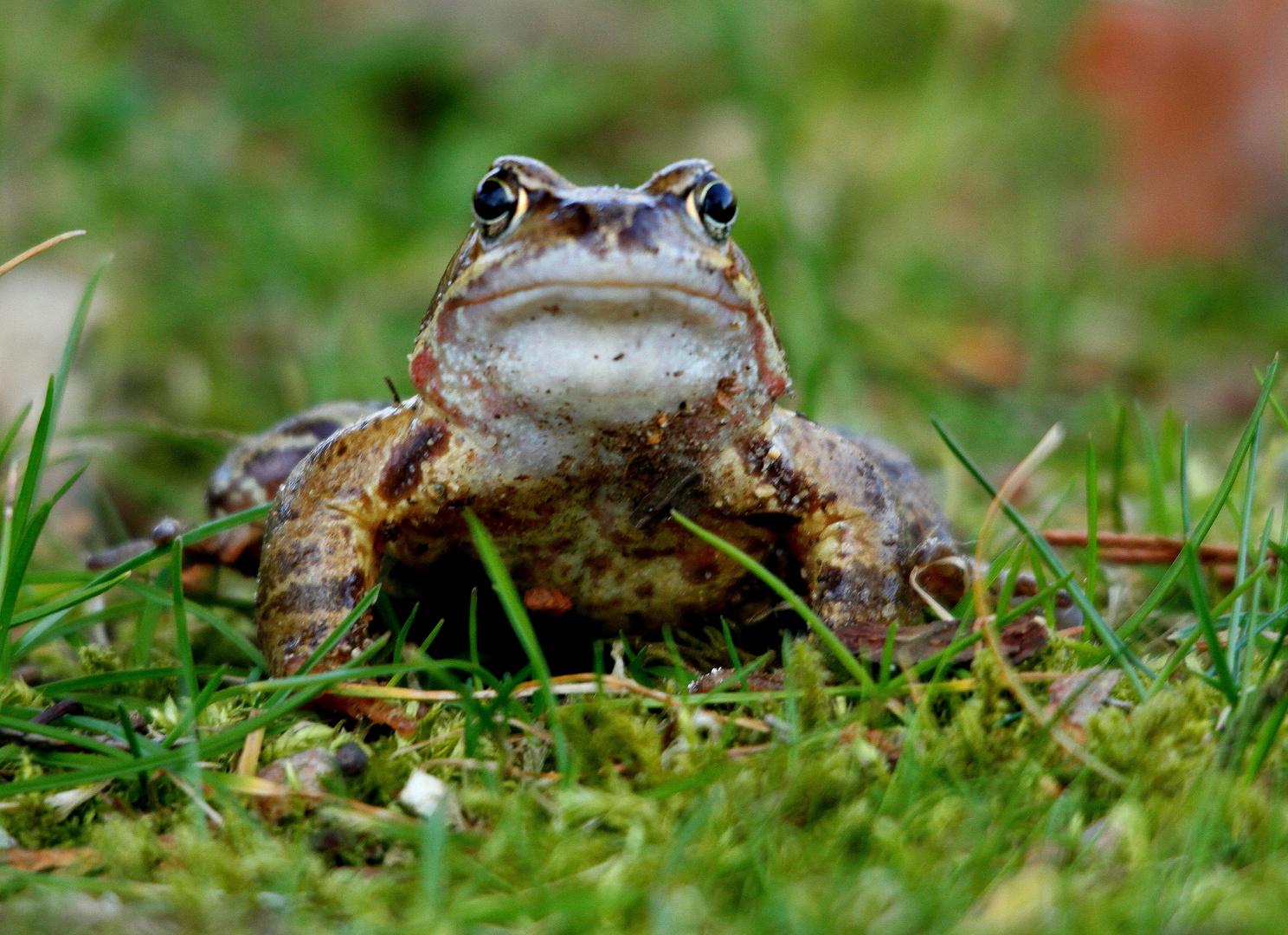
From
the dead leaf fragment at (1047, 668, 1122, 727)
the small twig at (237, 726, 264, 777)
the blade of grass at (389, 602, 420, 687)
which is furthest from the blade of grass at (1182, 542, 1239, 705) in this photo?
the small twig at (237, 726, 264, 777)

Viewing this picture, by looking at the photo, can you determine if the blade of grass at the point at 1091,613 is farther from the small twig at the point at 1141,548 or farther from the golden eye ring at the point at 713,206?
the small twig at the point at 1141,548

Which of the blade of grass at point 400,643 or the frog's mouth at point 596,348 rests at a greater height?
the frog's mouth at point 596,348

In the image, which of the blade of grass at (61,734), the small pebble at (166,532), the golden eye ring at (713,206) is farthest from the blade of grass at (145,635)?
the golden eye ring at (713,206)

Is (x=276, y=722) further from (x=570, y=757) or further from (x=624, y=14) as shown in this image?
(x=624, y=14)

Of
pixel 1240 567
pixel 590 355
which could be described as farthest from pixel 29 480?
pixel 1240 567

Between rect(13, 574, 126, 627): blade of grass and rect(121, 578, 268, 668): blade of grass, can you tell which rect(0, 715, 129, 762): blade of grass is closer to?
rect(13, 574, 126, 627): blade of grass

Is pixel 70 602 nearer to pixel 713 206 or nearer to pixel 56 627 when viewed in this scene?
pixel 56 627

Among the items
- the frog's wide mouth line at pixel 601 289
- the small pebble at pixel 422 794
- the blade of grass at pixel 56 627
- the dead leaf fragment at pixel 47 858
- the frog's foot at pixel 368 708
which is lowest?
the dead leaf fragment at pixel 47 858
